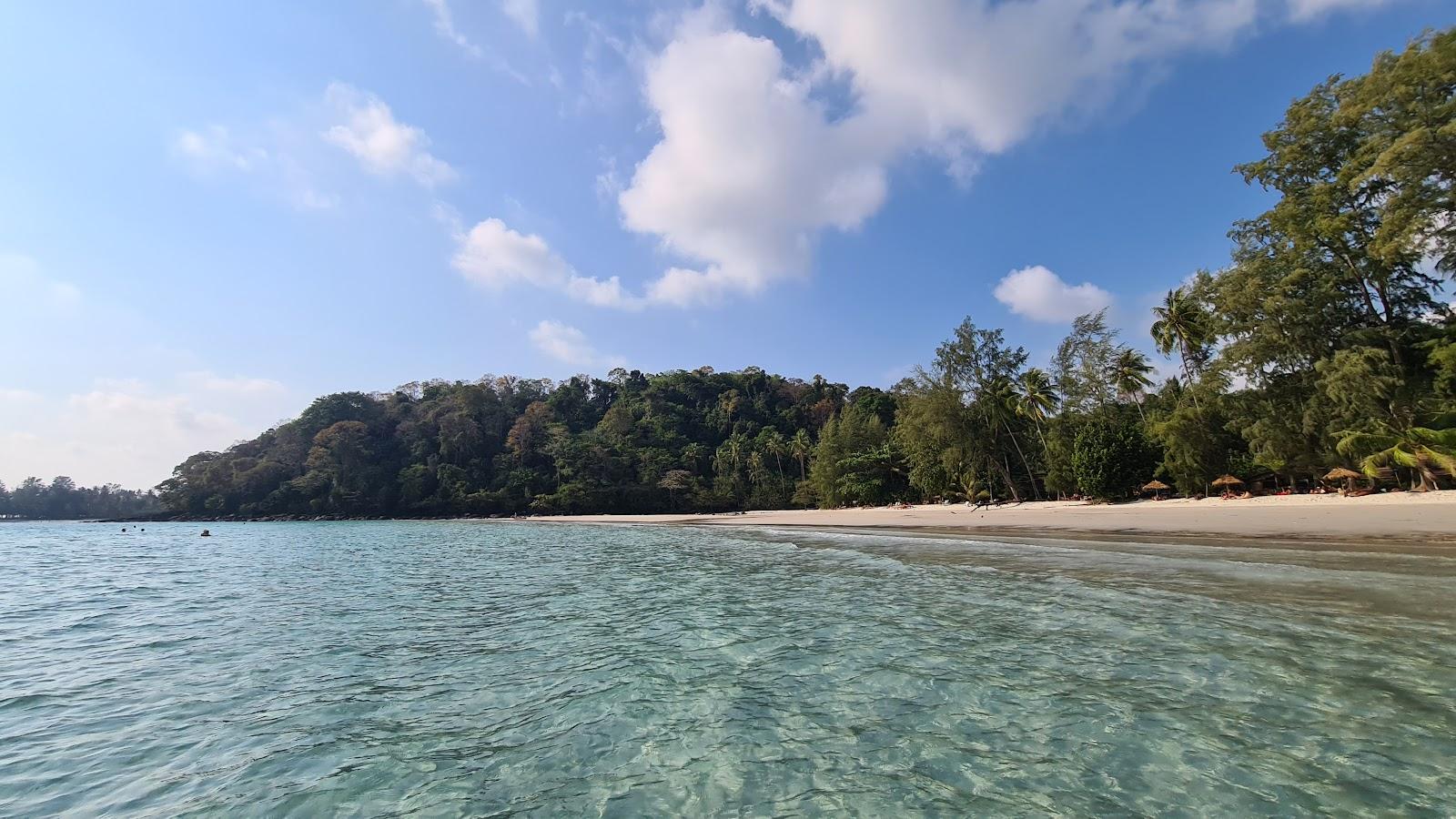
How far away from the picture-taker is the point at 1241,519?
849 inches

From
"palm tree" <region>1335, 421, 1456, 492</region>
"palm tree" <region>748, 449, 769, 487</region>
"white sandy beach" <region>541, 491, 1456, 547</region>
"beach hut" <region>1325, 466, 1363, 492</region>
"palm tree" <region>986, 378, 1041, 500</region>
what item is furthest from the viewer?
"palm tree" <region>748, 449, 769, 487</region>

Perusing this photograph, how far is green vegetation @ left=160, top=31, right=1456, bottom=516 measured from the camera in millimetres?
21188

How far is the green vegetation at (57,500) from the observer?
133750 mm

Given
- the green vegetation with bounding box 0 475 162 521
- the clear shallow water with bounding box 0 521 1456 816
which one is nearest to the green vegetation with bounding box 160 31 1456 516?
the clear shallow water with bounding box 0 521 1456 816

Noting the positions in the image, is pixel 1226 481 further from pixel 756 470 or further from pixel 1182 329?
pixel 756 470

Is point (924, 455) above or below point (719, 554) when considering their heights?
above

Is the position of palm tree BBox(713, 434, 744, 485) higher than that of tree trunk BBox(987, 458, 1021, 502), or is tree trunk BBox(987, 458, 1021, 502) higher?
palm tree BBox(713, 434, 744, 485)

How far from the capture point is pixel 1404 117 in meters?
20.8

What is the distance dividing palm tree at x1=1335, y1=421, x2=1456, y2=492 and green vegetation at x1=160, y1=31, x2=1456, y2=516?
0.07 meters

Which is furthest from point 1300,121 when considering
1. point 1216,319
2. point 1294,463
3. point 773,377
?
point 773,377

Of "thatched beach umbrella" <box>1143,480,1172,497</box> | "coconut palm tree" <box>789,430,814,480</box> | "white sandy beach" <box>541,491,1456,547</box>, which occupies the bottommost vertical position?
"white sandy beach" <box>541,491,1456,547</box>

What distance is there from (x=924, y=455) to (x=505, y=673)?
44148 mm

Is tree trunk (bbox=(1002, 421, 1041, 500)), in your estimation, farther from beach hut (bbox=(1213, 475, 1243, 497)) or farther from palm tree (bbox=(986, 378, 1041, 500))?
beach hut (bbox=(1213, 475, 1243, 497))

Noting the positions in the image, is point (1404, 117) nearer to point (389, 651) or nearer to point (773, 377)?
point (389, 651)
